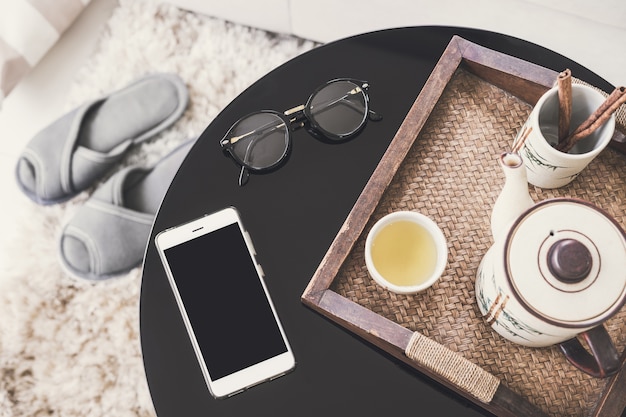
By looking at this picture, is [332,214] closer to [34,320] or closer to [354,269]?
[354,269]

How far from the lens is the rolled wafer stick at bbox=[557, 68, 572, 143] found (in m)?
0.49

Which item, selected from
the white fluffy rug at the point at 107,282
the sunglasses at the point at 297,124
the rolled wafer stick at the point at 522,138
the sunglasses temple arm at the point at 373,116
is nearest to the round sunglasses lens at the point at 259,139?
the sunglasses at the point at 297,124

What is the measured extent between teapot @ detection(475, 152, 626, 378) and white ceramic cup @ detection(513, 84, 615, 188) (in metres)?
0.07

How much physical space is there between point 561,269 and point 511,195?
0.29 ft

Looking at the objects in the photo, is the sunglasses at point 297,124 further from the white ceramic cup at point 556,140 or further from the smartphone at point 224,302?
the white ceramic cup at point 556,140

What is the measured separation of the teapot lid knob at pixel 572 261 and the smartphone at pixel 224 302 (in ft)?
1.02

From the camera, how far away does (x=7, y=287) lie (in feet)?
3.39

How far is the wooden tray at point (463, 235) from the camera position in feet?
1.79

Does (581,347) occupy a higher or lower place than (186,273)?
higher

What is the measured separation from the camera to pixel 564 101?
0.51 m

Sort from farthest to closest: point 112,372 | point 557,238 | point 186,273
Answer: point 112,372
point 186,273
point 557,238

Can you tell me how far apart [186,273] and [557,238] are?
0.40 metres

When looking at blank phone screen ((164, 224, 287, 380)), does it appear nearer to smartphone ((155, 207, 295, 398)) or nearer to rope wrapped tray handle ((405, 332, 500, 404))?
smartphone ((155, 207, 295, 398))

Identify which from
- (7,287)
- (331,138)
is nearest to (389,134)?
(331,138)
